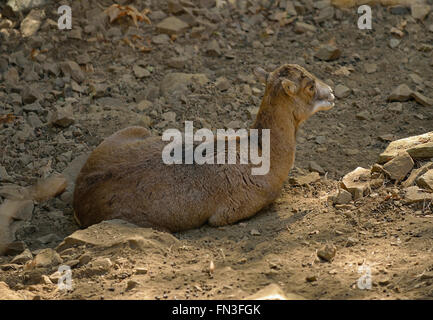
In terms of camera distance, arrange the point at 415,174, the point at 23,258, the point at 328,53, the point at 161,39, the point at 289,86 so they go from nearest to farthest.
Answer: the point at 23,258
the point at 415,174
the point at 289,86
the point at 328,53
the point at 161,39

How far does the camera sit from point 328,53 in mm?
10656

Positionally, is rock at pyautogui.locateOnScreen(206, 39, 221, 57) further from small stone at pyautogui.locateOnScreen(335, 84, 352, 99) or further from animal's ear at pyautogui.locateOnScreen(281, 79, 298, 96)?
animal's ear at pyautogui.locateOnScreen(281, 79, 298, 96)

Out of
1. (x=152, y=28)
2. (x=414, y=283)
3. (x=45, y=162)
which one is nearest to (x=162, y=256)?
(x=414, y=283)

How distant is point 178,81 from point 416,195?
463cm

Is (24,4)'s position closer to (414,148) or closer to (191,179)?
(191,179)

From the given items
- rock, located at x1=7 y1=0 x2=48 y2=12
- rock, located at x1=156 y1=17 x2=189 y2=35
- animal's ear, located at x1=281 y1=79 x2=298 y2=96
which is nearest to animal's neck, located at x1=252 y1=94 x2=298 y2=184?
animal's ear, located at x1=281 y1=79 x2=298 y2=96

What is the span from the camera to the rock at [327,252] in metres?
5.74

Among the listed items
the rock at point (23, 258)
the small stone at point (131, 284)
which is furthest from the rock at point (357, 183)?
the rock at point (23, 258)

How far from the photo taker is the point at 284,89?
298 inches

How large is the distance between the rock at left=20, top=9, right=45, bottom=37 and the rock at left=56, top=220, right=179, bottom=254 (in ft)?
16.7

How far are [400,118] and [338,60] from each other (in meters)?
1.81

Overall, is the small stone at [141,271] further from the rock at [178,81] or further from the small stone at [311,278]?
the rock at [178,81]

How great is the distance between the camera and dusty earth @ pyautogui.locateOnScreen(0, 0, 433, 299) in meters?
5.60

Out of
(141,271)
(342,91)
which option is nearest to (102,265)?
(141,271)
